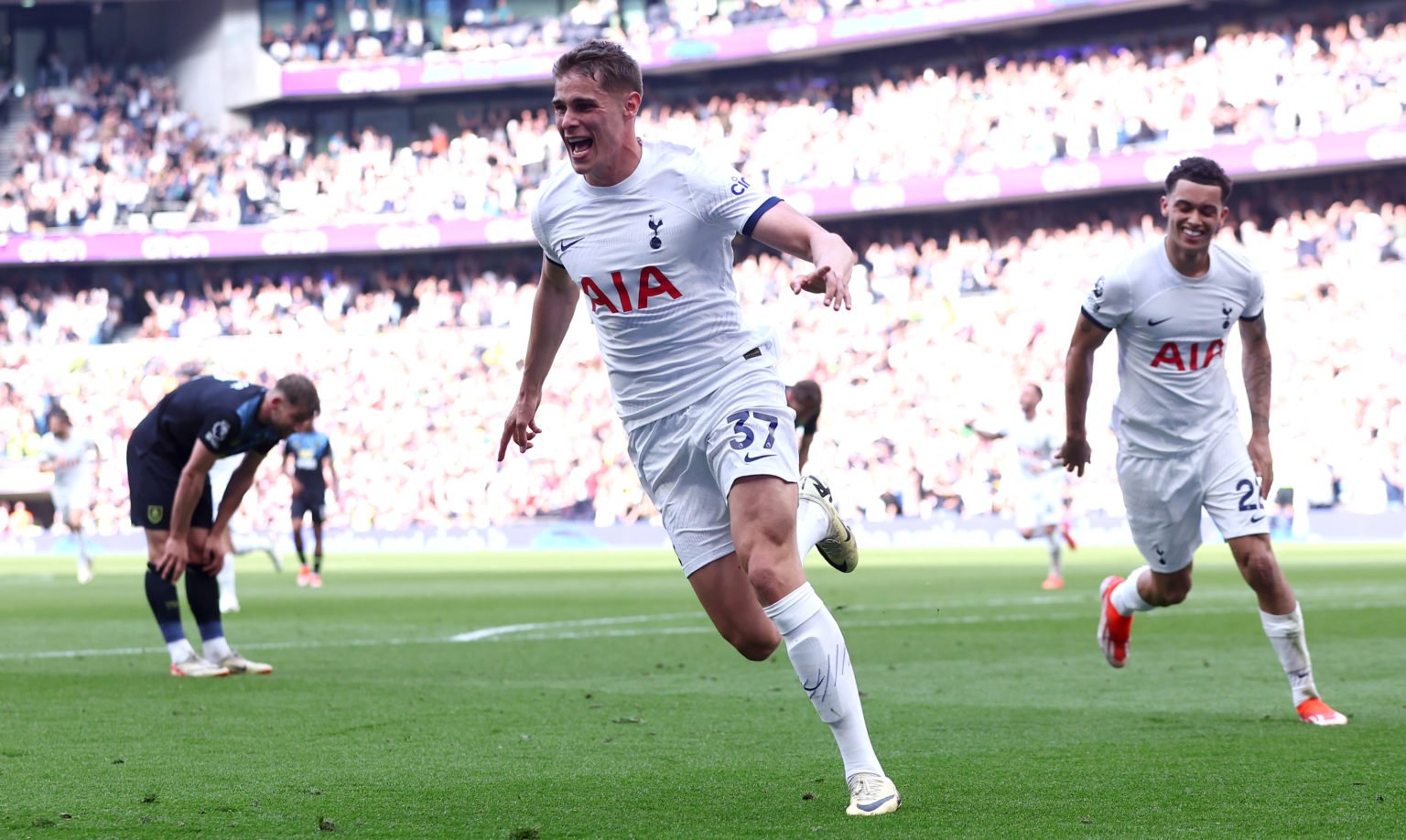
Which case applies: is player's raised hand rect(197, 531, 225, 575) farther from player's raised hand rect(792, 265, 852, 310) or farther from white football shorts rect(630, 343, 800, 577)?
player's raised hand rect(792, 265, 852, 310)

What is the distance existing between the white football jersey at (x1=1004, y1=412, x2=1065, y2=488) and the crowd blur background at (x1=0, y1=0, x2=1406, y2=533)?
38.2ft

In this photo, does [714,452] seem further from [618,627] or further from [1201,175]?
[618,627]

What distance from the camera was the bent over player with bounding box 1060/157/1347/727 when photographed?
Result: 7.38 metres

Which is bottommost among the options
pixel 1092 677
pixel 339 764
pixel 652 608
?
pixel 652 608

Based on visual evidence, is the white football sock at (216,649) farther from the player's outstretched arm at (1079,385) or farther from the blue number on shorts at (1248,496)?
the blue number on shorts at (1248,496)

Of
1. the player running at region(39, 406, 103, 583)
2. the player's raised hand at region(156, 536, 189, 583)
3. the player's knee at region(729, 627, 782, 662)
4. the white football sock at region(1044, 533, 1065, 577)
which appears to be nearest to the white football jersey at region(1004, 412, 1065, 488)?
the white football sock at region(1044, 533, 1065, 577)

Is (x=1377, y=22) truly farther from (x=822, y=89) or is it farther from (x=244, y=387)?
(x=244, y=387)

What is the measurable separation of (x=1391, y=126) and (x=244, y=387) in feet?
87.8

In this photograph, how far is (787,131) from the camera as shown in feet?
136

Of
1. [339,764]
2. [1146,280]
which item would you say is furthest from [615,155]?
[1146,280]

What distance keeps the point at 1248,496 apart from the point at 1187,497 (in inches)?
11.9

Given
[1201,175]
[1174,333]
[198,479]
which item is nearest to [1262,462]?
[1174,333]

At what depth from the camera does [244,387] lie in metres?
9.16

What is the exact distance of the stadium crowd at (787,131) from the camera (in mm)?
33438
